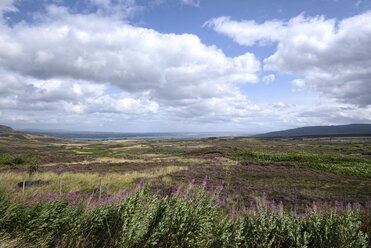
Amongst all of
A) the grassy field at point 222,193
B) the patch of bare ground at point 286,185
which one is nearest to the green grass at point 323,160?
the grassy field at point 222,193

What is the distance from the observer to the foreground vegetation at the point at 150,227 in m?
6.07

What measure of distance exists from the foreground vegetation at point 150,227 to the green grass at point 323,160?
124 ft

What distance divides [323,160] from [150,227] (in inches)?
2071

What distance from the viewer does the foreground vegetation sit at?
239 inches

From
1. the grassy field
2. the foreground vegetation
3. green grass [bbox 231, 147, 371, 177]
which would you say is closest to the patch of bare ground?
the grassy field

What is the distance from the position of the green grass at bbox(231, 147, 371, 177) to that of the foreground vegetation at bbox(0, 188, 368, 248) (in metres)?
37.9

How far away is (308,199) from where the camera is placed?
23297 mm

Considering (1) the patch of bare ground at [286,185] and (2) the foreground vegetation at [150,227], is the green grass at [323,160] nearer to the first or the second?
(1) the patch of bare ground at [286,185]

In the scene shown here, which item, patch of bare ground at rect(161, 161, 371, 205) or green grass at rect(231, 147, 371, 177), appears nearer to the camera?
patch of bare ground at rect(161, 161, 371, 205)

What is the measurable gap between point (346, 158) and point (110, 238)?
5605cm

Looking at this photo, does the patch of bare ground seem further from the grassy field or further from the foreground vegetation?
the foreground vegetation

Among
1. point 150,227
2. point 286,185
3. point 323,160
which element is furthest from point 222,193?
point 323,160

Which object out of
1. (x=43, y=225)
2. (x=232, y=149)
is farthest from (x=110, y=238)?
(x=232, y=149)

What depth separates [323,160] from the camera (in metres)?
53.3
